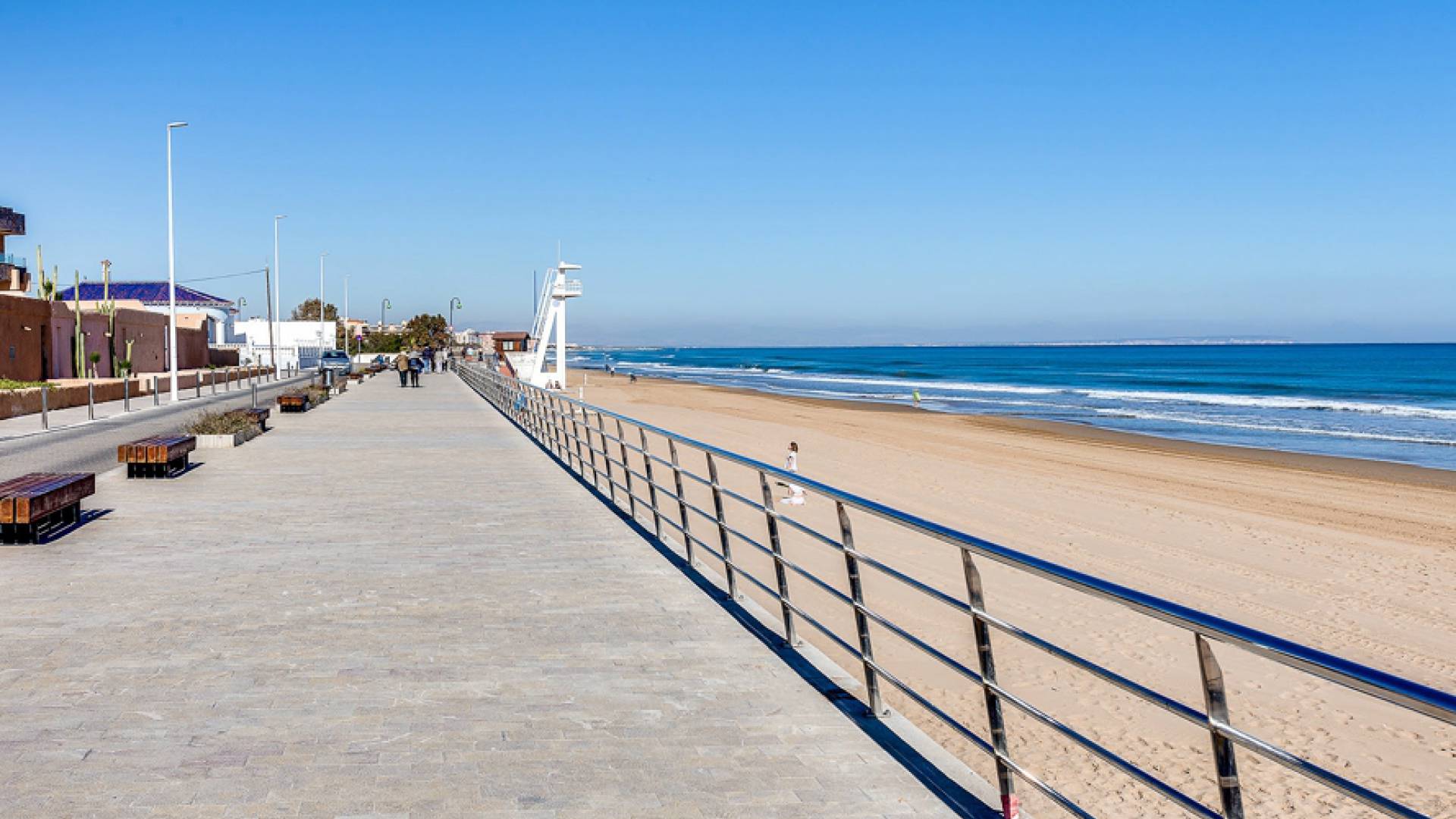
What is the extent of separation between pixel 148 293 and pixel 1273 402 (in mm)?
73503

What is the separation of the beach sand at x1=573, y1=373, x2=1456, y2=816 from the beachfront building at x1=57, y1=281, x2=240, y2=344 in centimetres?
5926

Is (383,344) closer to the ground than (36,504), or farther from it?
farther from it

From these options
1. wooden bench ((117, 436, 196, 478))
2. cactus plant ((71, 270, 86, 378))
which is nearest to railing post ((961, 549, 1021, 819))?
wooden bench ((117, 436, 196, 478))

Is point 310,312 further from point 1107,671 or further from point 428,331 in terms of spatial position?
point 1107,671

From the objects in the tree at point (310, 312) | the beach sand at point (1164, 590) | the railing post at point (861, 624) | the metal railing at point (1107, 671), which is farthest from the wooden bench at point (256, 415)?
the tree at point (310, 312)

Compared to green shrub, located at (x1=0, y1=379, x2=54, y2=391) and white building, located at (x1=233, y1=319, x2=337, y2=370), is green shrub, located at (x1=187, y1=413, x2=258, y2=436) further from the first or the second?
white building, located at (x1=233, y1=319, x2=337, y2=370)

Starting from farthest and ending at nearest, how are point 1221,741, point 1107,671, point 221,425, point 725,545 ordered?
point 221,425, point 725,545, point 1107,671, point 1221,741

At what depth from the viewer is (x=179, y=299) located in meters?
81.1

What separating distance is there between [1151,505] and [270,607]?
50.2 ft

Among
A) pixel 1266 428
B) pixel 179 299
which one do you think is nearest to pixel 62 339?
pixel 1266 428

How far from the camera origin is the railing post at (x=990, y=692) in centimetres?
363

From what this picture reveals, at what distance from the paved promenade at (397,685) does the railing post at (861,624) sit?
194 millimetres

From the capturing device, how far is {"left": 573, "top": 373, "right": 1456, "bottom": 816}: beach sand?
6871 millimetres

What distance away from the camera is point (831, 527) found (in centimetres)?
1452
